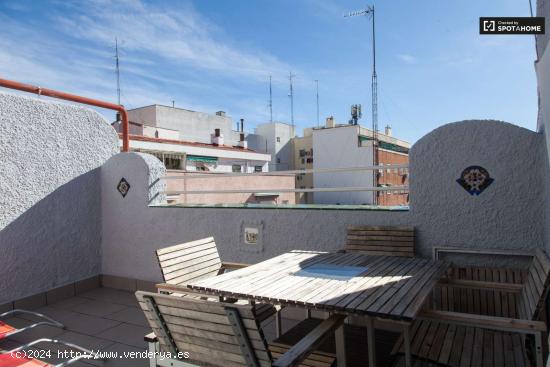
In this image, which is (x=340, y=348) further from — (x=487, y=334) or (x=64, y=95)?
(x=64, y=95)

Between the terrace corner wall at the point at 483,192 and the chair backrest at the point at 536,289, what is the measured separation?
42cm

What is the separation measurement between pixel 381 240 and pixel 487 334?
1392mm

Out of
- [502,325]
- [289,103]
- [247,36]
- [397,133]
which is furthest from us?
[397,133]

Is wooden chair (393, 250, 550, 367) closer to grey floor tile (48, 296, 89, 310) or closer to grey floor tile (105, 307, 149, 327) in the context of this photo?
grey floor tile (105, 307, 149, 327)

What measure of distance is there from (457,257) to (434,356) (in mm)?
1711

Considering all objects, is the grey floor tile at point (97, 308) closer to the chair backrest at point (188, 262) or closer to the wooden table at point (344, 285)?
the chair backrest at point (188, 262)

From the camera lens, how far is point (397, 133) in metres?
44.7

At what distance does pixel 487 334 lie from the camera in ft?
9.09

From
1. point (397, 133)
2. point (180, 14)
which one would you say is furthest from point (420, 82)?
point (397, 133)

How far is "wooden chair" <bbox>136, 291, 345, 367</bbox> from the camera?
5.95 ft

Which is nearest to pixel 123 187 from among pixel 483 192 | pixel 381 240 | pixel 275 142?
pixel 381 240

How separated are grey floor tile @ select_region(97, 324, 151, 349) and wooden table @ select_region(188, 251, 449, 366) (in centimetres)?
176

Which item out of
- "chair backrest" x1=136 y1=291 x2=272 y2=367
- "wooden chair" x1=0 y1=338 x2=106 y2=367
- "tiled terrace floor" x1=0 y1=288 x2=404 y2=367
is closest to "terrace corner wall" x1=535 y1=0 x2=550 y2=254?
"chair backrest" x1=136 y1=291 x2=272 y2=367

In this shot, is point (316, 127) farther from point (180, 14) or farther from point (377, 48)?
point (180, 14)
